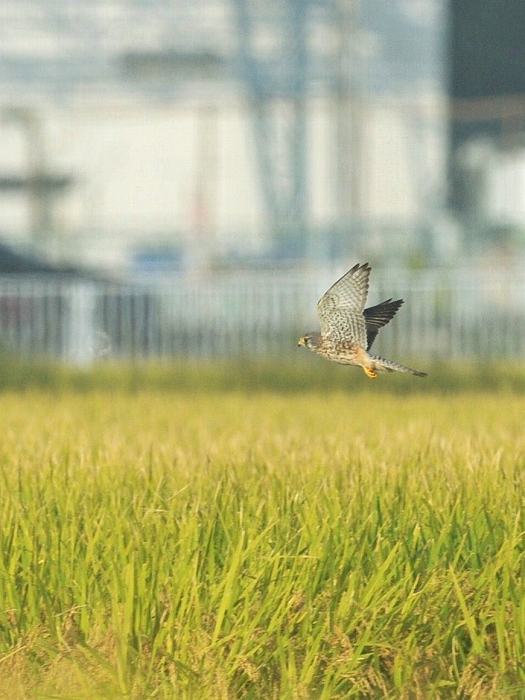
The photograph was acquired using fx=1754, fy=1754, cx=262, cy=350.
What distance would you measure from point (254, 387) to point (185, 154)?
6594 mm

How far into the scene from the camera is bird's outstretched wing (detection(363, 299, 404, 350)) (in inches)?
169

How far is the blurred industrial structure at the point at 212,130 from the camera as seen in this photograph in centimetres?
1962

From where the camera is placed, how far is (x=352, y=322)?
4.29 meters

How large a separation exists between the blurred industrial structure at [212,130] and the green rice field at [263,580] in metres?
14.1

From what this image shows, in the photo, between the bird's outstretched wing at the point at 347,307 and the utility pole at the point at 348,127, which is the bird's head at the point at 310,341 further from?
the utility pole at the point at 348,127

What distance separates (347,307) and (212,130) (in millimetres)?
15986

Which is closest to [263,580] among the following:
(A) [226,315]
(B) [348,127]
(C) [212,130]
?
(A) [226,315]

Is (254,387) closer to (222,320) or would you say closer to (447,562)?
(222,320)

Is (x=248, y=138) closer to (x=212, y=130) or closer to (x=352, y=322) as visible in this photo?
(x=212, y=130)

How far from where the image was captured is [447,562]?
170 inches

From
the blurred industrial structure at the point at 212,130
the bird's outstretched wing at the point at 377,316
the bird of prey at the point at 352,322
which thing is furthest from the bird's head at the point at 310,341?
the blurred industrial structure at the point at 212,130

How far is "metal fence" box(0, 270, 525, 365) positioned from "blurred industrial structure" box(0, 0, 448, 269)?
1.54 m

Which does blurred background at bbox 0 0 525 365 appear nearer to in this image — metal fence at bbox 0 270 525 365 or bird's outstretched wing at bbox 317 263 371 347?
metal fence at bbox 0 270 525 365

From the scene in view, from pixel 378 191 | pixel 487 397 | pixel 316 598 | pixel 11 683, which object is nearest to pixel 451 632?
pixel 316 598
